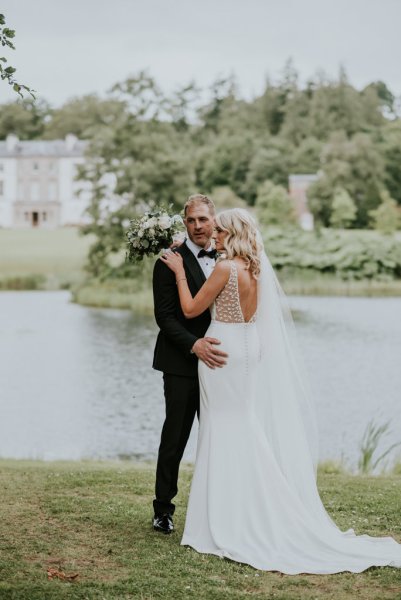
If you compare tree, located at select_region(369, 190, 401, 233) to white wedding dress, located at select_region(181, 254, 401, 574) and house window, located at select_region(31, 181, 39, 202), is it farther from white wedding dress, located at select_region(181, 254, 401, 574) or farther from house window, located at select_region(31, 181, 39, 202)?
white wedding dress, located at select_region(181, 254, 401, 574)

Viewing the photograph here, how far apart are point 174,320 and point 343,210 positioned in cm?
5950

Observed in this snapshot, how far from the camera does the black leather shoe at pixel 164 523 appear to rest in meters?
5.52

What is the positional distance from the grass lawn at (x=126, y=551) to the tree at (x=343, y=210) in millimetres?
57058

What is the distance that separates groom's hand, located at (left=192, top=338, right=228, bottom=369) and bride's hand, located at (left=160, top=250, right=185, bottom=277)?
0.39 metres

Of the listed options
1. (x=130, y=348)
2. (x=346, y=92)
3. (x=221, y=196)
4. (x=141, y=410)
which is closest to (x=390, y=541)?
(x=141, y=410)

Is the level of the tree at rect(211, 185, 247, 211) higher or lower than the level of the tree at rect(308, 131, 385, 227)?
lower

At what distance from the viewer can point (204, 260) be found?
18.0 ft

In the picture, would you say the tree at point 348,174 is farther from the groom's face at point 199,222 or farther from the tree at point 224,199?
the groom's face at point 199,222

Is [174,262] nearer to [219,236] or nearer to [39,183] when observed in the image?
[219,236]

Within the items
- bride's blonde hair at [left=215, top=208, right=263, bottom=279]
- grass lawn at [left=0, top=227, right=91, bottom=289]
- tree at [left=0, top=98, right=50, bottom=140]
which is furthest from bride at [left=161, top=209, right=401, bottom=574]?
tree at [left=0, top=98, right=50, bottom=140]

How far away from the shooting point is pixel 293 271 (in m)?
44.4

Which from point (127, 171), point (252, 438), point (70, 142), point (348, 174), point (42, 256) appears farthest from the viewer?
point (70, 142)

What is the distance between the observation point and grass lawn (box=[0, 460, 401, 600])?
449 centimetres

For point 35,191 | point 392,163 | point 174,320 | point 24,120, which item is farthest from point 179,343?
point 24,120
